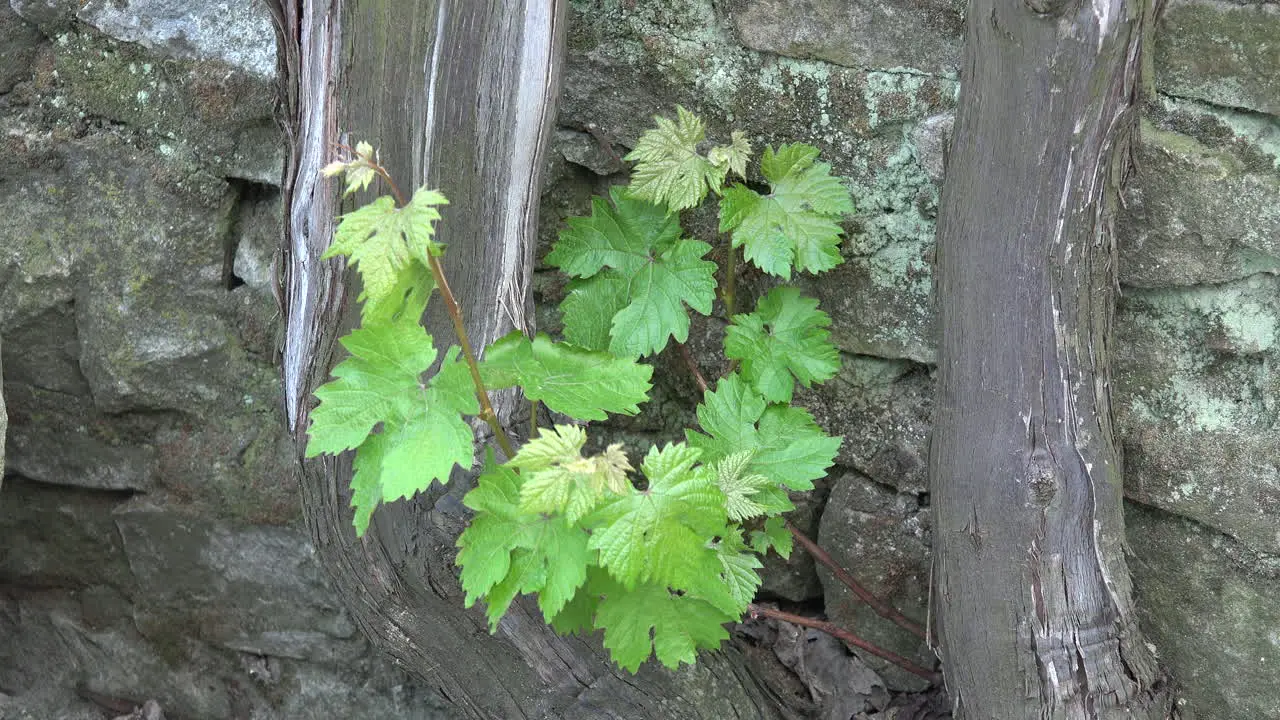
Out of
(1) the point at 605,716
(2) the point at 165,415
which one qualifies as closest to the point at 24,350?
(2) the point at 165,415

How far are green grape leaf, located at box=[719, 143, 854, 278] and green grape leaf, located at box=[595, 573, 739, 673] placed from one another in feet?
1.68

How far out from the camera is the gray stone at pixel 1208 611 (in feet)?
5.40

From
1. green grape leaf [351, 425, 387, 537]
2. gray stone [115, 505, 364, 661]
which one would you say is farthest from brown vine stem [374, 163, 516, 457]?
gray stone [115, 505, 364, 661]

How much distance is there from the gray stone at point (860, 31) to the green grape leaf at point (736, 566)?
→ 0.76m

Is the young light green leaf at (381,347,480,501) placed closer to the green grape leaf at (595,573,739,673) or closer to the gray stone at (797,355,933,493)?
the green grape leaf at (595,573,739,673)

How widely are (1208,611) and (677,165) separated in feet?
3.44

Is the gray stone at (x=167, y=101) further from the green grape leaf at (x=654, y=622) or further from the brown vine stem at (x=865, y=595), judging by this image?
the brown vine stem at (x=865, y=595)

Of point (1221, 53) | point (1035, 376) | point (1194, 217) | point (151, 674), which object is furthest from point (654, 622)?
point (151, 674)

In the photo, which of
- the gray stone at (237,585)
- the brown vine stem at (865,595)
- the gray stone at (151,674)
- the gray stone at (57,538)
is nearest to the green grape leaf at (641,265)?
the brown vine stem at (865,595)

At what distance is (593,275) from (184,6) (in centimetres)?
92

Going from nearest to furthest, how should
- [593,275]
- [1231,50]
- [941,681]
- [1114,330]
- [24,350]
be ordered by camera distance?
[1231,50] < [1114,330] < [593,275] < [941,681] < [24,350]

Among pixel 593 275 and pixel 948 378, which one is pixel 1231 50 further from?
pixel 593 275

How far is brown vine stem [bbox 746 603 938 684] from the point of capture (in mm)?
1865

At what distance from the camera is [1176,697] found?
173cm
